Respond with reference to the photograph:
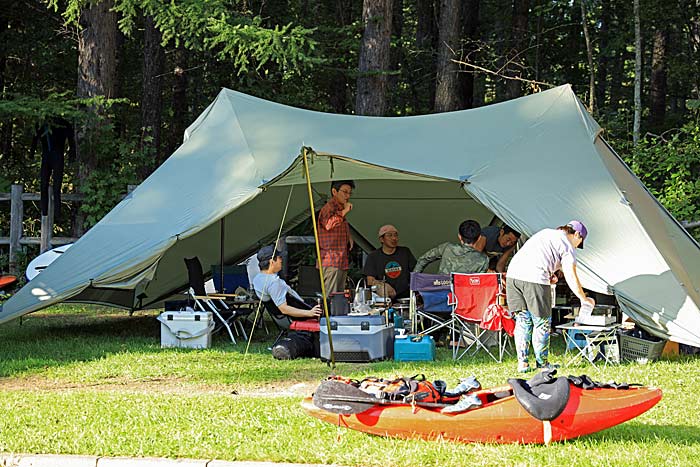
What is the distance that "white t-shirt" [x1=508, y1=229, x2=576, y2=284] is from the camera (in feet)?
21.2

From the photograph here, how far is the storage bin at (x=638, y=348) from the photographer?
701 cm

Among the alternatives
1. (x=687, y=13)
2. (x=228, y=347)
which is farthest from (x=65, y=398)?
(x=687, y=13)

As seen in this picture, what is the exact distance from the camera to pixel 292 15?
17.5m

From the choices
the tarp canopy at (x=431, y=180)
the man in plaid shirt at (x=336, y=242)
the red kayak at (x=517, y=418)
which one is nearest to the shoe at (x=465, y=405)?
the red kayak at (x=517, y=418)

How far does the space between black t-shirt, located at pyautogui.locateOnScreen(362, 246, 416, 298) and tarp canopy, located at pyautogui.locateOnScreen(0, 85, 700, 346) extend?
2.71ft

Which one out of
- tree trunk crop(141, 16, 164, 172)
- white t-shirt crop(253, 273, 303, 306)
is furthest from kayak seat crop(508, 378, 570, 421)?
tree trunk crop(141, 16, 164, 172)

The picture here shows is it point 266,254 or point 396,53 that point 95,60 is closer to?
point 266,254

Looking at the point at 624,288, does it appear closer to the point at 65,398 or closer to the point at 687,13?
the point at 65,398

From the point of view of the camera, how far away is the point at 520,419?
443 cm

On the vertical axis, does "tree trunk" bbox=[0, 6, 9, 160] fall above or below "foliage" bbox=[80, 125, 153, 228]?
above

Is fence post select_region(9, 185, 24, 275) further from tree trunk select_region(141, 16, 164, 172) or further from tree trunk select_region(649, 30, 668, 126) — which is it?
tree trunk select_region(649, 30, 668, 126)

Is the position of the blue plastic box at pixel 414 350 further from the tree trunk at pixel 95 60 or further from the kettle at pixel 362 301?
the tree trunk at pixel 95 60

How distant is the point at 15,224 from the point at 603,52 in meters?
14.3

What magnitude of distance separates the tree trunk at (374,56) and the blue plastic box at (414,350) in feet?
22.6
